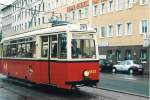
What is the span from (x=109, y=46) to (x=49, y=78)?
3835 centimetres

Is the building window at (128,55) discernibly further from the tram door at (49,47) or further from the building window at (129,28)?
the tram door at (49,47)

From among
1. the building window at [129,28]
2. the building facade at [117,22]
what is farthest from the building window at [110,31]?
the building window at [129,28]

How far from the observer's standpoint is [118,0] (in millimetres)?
52531

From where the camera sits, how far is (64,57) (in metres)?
16.2

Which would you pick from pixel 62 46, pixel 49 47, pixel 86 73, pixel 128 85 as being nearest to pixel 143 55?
pixel 128 85

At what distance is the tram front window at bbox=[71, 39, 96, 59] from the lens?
53.3 feet

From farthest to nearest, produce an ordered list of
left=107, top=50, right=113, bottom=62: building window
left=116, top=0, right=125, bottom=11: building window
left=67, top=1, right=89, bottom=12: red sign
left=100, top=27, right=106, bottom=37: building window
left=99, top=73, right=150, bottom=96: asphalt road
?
1. left=67, top=1, right=89, bottom=12: red sign
2. left=100, top=27, right=106, bottom=37: building window
3. left=107, top=50, right=113, bottom=62: building window
4. left=116, top=0, right=125, bottom=11: building window
5. left=99, top=73, right=150, bottom=96: asphalt road

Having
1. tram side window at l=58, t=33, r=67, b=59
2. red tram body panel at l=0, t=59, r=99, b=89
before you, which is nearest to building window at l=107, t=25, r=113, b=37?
red tram body panel at l=0, t=59, r=99, b=89

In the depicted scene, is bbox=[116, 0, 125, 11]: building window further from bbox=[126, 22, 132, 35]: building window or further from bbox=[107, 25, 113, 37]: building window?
bbox=[107, 25, 113, 37]: building window

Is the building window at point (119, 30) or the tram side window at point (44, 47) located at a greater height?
the building window at point (119, 30)

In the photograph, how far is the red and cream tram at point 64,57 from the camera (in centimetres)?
1606

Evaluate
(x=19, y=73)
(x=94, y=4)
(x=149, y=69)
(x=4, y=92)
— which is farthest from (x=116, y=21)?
(x=4, y=92)

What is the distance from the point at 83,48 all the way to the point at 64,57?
0.88 metres

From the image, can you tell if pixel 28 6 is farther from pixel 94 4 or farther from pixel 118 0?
pixel 118 0
